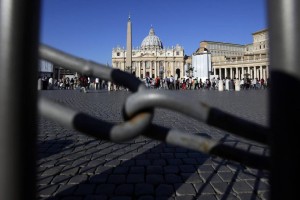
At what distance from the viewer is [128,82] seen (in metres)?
0.83

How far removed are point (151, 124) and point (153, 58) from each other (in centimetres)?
12038

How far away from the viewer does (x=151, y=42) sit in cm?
12319

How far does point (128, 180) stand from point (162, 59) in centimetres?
11907

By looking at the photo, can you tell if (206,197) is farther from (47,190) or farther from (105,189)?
(47,190)

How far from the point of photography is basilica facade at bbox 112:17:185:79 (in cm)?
11988

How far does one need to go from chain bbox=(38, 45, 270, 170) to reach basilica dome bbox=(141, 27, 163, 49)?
123373 mm

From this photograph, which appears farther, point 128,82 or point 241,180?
point 241,180

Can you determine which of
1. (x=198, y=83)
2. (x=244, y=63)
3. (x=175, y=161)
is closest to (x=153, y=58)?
(x=244, y=63)

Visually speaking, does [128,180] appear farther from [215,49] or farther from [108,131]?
[215,49]

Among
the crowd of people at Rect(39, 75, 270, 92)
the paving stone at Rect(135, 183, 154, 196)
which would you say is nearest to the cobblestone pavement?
the paving stone at Rect(135, 183, 154, 196)

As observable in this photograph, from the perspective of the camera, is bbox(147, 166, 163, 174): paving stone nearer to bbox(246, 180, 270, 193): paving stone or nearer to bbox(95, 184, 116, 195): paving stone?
bbox(95, 184, 116, 195): paving stone
